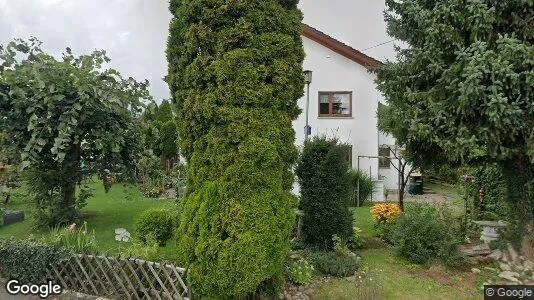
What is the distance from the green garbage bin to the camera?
17734 mm

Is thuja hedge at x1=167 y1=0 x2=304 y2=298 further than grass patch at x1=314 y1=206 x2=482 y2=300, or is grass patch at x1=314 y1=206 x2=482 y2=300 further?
grass patch at x1=314 y1=206 x2=482 y2=300

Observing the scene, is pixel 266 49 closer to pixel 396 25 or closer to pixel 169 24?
pixel 169 24

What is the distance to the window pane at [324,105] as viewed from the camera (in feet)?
56.0

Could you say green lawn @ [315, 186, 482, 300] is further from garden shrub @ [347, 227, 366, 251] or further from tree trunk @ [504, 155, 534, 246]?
tree trunk @ [504, 155, 534, 246]

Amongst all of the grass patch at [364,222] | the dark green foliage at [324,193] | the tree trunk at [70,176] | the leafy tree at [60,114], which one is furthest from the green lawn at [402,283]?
the tree trunk at [70,176]

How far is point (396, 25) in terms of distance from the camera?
764 cm

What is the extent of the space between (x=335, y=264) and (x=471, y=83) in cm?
336

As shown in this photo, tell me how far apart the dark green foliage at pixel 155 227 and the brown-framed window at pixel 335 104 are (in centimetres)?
1085

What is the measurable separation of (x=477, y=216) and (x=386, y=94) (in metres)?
4.32

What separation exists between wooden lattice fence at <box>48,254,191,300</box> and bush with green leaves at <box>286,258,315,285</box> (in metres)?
1.64

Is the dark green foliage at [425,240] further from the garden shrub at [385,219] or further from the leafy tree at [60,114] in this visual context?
the leafy tree at [60,114]

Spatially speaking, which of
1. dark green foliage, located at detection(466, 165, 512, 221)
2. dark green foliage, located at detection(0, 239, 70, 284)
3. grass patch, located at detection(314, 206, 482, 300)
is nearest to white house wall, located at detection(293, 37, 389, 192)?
dark green foliage, located at detection(466, 165, 512, 221)

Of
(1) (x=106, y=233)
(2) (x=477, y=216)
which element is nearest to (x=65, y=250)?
(1) (x=106, y=233)

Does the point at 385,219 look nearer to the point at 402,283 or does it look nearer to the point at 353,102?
the point at 402,283
